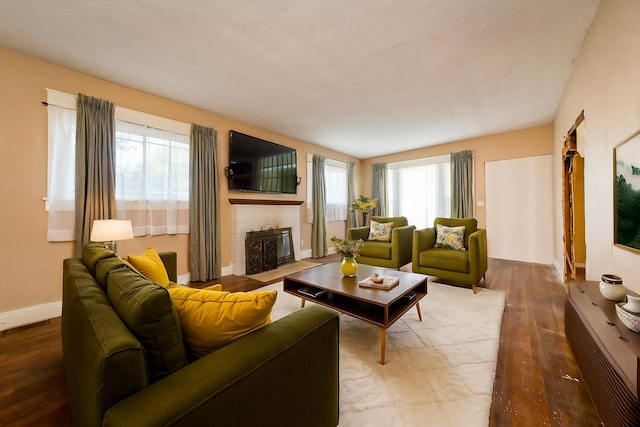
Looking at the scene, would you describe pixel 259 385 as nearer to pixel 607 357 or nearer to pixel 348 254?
pixel 607 357

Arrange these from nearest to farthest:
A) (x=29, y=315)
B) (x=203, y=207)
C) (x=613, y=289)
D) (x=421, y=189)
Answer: (x=613, y=289) < (x=29, y=315) < (x=203, y=207) < (x=421, y=189)

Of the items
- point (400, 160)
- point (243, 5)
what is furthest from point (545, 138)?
point (243, 5)

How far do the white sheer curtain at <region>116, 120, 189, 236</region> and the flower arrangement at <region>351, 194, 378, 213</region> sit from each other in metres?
3.85

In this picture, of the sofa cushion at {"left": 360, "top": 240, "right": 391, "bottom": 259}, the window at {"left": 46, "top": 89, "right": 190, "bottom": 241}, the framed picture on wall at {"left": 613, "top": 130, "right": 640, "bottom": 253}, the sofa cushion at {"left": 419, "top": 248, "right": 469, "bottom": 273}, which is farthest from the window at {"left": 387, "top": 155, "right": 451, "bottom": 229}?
the window at {"left": 46, "top": 89, "right": 190, "bottom": 241}

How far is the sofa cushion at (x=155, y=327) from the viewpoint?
0.74 metres

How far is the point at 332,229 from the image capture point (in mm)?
6027

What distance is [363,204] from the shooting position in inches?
240

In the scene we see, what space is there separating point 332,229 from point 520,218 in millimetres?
3664

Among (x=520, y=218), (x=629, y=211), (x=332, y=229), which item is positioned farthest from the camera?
(x=332, y=229)

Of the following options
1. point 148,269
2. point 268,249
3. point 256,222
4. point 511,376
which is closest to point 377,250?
point 268,249

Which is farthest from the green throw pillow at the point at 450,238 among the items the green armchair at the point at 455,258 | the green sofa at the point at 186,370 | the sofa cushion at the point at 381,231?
the green sofa at the point at 186,370

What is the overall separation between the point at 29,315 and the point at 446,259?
4.42 meters

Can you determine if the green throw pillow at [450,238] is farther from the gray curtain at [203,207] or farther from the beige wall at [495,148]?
the gray curtain at [203,207]

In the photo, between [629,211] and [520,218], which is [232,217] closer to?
[629,211]
